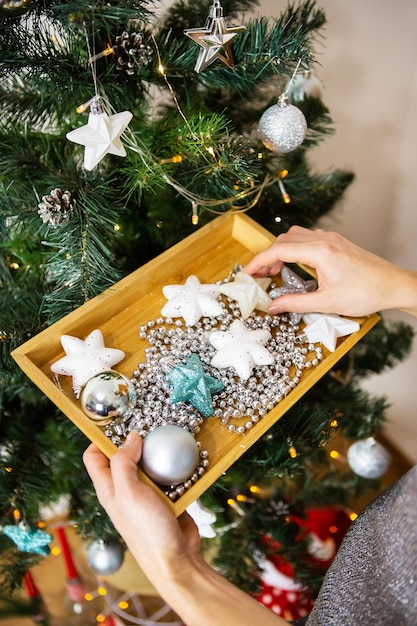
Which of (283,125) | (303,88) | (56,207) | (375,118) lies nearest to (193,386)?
(56,207)

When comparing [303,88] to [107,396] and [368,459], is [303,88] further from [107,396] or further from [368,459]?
[368,459]

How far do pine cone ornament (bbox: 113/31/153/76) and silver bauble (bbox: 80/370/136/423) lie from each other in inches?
14.1

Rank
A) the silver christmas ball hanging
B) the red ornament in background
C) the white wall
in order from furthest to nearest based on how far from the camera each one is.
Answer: the red ornament in background
the white wall
the silver christmas ball hanging

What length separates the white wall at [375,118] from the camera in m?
1.04

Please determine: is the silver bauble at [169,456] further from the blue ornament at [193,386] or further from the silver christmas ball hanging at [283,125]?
the silver christmas ball hanging at [283,125]

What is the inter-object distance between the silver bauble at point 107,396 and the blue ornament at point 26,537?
1.16 ft

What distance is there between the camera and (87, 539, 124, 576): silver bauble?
41.2 inches

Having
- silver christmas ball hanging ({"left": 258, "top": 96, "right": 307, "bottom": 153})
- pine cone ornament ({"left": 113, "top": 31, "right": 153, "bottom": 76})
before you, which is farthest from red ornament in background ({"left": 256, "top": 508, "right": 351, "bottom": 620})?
pine cone ornament ({"left": 113, "top": 31, "right": 153, "bottom": 76})

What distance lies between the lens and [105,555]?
1048 mm

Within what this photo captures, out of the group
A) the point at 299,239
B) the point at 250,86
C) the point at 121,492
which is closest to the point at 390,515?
the point at 121,492

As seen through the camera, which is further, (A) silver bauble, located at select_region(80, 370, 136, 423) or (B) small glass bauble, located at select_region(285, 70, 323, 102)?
(B) small glass bauble, located at select_region(285, 70, 323, 102)

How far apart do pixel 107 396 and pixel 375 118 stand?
0.88 meters

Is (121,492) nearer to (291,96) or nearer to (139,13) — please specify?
(139,13)

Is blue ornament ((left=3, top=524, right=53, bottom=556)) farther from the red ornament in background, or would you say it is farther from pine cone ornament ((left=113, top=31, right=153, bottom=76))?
pine cone ornament ((left=113, top=31, right=153, bottom=76))
